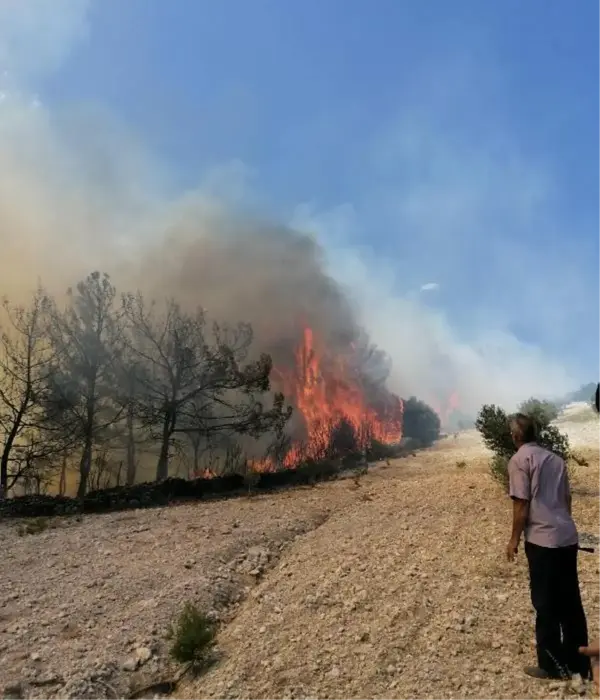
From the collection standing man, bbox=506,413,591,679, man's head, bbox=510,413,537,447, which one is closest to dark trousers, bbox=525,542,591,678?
standing man, bbox=506,413,591,679

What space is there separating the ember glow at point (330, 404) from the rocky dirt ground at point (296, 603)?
28.1m

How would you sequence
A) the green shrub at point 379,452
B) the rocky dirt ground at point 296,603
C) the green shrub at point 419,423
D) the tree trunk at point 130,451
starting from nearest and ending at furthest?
the rocky dirt ground at point 296,603, the tree trunk at point 130,451, the green shrub at point 379,452, the green shrub at point 419,423

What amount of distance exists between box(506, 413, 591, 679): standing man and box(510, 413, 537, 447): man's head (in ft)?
0.77

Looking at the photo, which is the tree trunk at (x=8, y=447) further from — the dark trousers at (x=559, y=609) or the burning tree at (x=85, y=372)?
the dark trousers at (x=559, y=609)

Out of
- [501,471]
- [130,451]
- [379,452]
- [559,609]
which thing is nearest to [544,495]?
[559,609]

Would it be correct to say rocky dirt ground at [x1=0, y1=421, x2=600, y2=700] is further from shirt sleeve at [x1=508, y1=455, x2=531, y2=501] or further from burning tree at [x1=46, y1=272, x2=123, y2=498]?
burning tree at [x1=46, y1=272, x2=123, y2=498]

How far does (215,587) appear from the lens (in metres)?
8.16

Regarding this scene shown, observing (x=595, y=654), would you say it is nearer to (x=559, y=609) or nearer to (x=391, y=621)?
(x=559, y=609)

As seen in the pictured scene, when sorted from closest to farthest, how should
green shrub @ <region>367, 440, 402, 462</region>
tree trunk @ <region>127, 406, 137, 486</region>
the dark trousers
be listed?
the dark trousers → tree trunk @ <region>127, 406, 137, 486</region> → green shrub @ <region>367, 440, 402, 462</region>

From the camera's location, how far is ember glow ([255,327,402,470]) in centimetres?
4338

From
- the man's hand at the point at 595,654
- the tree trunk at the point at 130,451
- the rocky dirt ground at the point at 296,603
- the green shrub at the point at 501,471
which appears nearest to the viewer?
the man's hand at the point at 595,654

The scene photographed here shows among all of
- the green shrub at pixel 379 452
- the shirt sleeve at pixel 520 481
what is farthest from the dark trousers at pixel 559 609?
the green shrub at pixel 379 452

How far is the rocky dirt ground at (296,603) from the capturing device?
5.12 metres

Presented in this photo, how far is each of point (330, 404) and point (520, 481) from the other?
147ft
